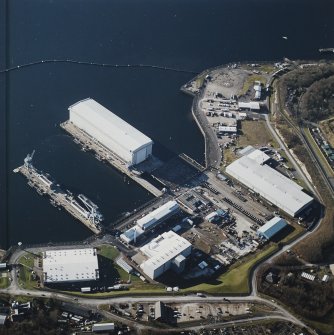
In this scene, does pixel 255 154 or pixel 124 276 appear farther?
pixel 255 154

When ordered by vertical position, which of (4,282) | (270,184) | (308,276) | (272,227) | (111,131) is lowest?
(4,282)

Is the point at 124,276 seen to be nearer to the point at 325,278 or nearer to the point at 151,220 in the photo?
the point at 151,220

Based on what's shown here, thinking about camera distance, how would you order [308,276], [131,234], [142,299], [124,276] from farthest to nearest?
[131,234]
[308,276]
[124,276]
[142,299]

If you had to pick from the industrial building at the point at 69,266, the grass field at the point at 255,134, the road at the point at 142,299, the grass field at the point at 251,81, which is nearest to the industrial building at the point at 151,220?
the industrial building at the point at 69,266

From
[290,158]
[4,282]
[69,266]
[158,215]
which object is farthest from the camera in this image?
[290,158]

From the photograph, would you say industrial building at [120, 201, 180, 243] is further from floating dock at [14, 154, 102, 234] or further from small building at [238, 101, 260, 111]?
small building at [238, 101, 260, 111]

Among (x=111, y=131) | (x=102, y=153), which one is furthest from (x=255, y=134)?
(x=102, y=153)

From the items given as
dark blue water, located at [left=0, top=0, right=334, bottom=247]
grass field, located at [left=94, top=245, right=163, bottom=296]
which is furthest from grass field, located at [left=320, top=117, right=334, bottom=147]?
grass field, located at [left=94, top=245, right=163, bottom=296]
